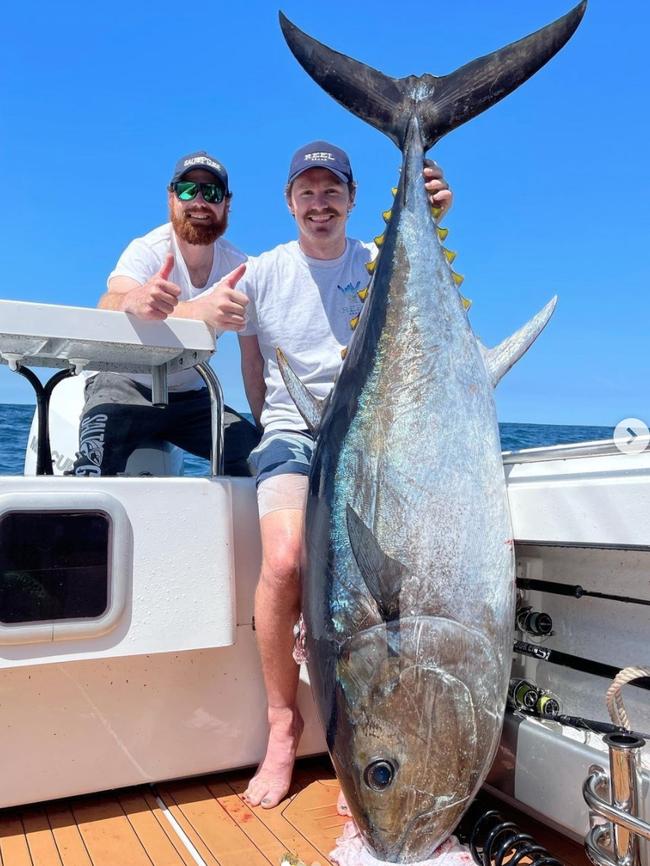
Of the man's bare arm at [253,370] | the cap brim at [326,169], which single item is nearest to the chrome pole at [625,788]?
the man's bare arm at [253,370]

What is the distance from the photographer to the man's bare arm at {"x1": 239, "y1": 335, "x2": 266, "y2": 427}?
9.44ft

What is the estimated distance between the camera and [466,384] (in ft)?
5.76

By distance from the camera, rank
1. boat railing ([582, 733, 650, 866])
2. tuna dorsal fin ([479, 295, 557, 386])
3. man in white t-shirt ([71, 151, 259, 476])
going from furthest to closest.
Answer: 1. man in white t-shirt ([71, 151, 259, 476])
2. tuna dorsal fin ([479, 295, 557, 386])
3. boat railing ([582, 733, 650, 866])

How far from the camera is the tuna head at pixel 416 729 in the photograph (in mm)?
1532

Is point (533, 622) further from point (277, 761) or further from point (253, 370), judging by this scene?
point (253, 370)

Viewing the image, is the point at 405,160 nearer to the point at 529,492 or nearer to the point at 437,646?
the point at 529,492

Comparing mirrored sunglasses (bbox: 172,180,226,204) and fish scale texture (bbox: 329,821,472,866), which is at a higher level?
mirrored sunglasses (bbox: 172,180,226,204)

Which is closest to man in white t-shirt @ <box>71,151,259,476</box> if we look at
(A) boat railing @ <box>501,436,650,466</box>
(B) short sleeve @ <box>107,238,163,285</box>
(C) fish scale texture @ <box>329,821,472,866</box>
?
(B) short sleeve @ <box>107,238,163,285</box>

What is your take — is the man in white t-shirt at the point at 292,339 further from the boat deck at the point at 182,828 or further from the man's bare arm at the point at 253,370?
the boat deck at the point at 182,828

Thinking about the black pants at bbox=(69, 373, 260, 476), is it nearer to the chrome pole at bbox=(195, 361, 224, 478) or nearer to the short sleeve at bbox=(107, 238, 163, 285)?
the short sleeve at bbox=(107, 238, 163, 285)

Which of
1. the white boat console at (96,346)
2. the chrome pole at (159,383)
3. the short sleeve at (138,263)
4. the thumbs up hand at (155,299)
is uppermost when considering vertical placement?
the short sleeve at (138,263)

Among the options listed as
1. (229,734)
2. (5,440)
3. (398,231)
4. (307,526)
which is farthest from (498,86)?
(5,440)

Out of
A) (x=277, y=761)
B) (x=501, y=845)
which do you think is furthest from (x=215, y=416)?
(x=501, y=845)

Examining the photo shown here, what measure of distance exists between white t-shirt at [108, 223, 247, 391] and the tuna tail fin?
3.44 feet
